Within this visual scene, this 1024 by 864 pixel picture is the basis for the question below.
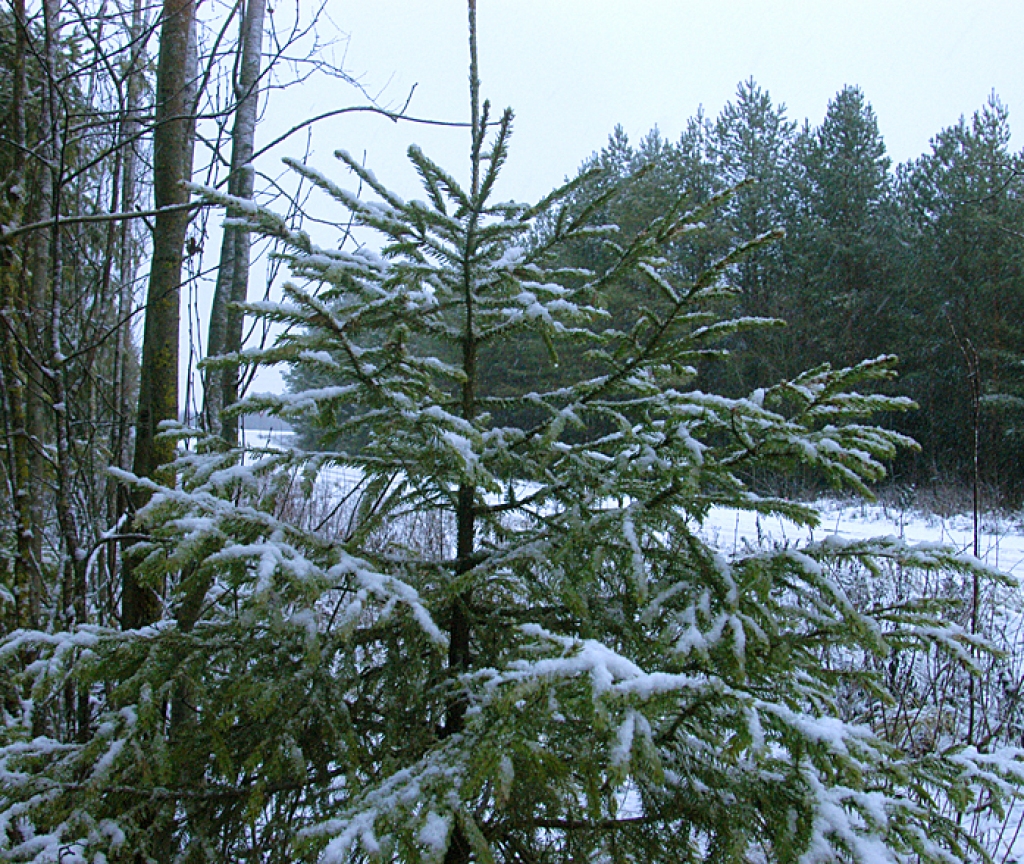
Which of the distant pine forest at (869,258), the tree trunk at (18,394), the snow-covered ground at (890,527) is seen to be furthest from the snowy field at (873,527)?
the distant pine forest at (869,258)

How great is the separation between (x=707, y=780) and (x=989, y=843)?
9.05ft

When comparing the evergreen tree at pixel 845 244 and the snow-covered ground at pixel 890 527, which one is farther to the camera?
the evergreen tree at pixel 845 244

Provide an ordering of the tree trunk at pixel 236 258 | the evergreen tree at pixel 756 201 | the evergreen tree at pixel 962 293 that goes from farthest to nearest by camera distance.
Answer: the evergreen tree at pixel 756 201
the evergreen tree at pixel 962 293
the tree trunk at pixel 236 258

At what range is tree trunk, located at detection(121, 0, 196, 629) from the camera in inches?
104

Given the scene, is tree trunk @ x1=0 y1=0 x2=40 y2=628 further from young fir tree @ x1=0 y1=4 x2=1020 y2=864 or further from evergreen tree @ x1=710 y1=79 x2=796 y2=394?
evergreen tree @ x1=710 y1=79 x2=796 y2=394

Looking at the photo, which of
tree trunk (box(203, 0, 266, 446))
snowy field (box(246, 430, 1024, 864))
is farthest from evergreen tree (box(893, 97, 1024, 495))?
tree trunk (box(203, 0, 266, 446))

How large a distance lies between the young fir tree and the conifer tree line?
52.4ft

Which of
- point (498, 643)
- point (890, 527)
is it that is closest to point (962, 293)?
point (890, 527)

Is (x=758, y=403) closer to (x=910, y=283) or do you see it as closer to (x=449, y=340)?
(x=449, y=340)

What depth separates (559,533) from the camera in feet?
6.35

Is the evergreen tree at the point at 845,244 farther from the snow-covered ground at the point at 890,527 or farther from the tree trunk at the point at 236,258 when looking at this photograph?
the tree trunk at the point at 236,258

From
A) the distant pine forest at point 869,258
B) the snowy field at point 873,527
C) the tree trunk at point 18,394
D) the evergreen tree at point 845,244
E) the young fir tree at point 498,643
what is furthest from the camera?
the evergreen tree at point 845,244

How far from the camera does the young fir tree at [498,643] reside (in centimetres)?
129

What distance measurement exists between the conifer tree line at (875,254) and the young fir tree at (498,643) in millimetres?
15957
